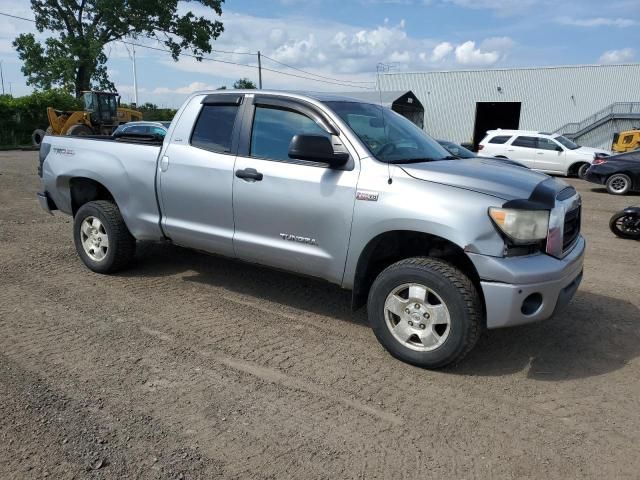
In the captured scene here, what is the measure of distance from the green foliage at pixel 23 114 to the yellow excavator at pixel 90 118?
163 inches

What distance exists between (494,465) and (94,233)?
4.54 meters

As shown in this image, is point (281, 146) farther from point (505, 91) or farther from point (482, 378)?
point (505, 91)

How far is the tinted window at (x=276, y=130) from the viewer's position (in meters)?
4.23

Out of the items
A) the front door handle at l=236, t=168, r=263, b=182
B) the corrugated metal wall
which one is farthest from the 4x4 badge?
the corrugated metal wall

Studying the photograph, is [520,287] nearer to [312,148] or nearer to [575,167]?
[312,148]

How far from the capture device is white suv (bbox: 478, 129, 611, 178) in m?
18.8

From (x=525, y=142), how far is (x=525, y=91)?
2346 centimetres

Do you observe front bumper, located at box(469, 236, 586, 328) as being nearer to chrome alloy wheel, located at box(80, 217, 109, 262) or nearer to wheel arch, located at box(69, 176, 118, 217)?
chrome alloy wheel, located at box(80, 217, 109, 262)

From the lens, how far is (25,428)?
291cm

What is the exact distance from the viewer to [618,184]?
14.3 m

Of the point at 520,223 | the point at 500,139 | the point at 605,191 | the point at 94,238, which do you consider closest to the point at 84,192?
the point at 94,238

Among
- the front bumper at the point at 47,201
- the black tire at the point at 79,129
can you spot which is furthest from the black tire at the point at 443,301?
the black tire at the point at 79,129

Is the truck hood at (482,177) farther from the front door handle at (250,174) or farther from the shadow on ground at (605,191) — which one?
the shadow on ground at (605,191)

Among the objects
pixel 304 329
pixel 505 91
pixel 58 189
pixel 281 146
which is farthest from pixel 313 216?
pixel 505 91
